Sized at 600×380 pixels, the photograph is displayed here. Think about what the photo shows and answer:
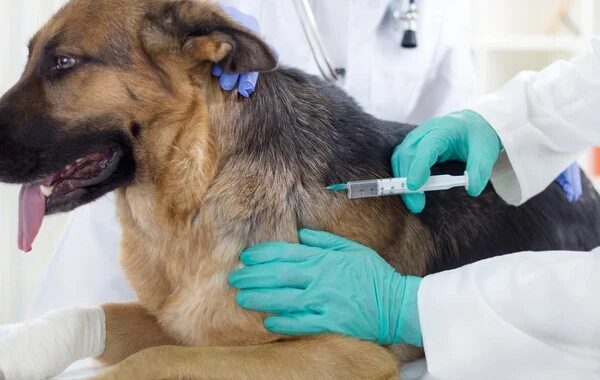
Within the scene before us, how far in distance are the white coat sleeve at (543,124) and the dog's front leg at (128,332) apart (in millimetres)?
853

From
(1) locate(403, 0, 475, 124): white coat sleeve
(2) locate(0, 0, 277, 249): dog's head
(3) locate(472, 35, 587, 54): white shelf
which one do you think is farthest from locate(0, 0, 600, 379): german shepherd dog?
(3) locate(472, 35, 587, 54): white shelf

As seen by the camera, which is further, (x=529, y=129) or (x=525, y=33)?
(x=525, y=33)

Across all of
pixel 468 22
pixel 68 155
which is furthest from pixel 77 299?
pixel 468 22

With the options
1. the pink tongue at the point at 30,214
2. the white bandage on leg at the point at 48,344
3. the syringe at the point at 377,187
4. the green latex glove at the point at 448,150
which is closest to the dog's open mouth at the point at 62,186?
the pink tongue at the point at 30,214

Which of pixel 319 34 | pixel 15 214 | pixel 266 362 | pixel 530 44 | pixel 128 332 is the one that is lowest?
pixel 15 214

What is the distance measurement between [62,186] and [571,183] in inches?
48.1

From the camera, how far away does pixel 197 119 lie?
4.46 ft

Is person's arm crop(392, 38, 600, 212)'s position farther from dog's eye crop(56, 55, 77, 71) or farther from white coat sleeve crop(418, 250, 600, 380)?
dog's eye crop(56, 55, 77, 71)

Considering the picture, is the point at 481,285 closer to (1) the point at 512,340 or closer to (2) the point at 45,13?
(1) the point at 512,340

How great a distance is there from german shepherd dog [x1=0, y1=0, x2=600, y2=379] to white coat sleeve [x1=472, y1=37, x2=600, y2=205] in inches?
12.9

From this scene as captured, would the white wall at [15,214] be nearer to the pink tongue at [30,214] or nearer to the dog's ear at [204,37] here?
the pink tongue at [30,214]

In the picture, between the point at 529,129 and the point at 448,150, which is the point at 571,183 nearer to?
the point at 529,129

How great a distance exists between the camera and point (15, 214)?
2367 mm

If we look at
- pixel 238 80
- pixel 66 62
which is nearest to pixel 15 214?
pixel 66 62
